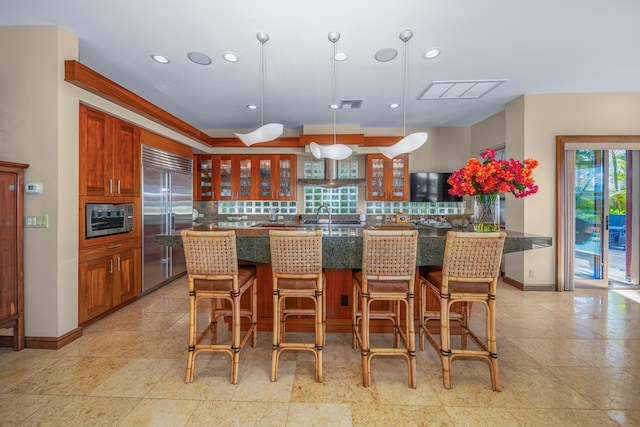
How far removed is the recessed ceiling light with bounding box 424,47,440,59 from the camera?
9.30 feet

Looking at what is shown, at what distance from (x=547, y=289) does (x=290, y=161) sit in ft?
15.2

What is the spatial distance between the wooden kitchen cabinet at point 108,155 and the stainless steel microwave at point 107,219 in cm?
14

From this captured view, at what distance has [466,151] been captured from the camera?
5.71m

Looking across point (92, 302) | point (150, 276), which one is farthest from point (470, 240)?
point (150, 276)

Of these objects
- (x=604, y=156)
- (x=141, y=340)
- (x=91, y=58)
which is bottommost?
(x=141, y=340)

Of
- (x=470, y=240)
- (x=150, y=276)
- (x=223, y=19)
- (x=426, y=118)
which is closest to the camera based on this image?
(x=470, y=240)

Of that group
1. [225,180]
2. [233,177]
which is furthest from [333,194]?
[225,180]

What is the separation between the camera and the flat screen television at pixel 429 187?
5477 millimetres

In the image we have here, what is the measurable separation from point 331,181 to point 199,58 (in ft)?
9.37

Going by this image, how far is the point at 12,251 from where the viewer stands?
2363mm

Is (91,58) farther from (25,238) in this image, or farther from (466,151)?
(466,151)

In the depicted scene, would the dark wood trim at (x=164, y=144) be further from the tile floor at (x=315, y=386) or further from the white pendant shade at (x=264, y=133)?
the tile floor at (x=315, y=386)

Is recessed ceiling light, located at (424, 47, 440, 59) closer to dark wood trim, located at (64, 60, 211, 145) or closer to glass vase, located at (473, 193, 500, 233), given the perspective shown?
glass vase, located at (473, 193, 500, 233)

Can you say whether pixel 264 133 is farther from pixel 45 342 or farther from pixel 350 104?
pixel 45 342
